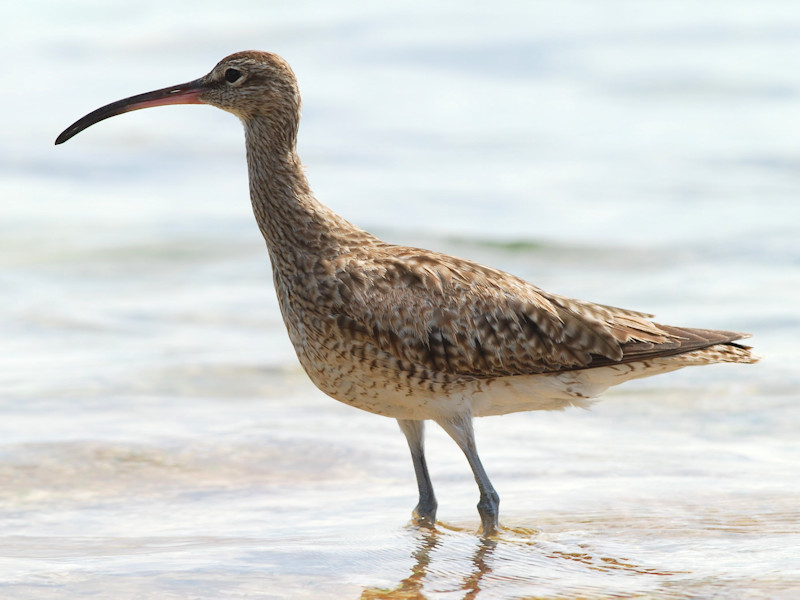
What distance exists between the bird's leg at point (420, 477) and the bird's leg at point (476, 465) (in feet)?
1.26

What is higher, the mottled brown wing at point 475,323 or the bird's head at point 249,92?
the bird's head at point 249,92

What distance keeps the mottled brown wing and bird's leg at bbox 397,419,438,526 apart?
0.73m

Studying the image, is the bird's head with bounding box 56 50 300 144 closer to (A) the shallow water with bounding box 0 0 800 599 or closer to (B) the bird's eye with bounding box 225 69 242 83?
(B) the bird's eye with bounding box 225 69 242 83

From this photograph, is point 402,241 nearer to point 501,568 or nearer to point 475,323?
point 475,323

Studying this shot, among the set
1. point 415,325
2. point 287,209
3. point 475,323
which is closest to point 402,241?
point 287,209

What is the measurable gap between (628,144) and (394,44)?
6642mm

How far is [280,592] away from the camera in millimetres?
6730

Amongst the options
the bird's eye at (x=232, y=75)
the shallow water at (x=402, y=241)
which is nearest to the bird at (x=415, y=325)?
the bird's eye at (x=232, y=75)

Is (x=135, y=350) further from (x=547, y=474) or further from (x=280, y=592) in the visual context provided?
(x=280, y=592)

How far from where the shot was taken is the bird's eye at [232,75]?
800cm

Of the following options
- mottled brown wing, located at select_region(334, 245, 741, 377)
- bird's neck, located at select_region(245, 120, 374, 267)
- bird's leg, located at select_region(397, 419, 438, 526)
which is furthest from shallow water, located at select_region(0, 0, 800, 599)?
bird's neck, located at select_region(245, 120, 374, 267)

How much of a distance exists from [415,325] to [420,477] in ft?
3.64

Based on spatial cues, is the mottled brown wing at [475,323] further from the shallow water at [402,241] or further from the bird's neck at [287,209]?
the shallow water at [402,241]

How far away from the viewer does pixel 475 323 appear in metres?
7.68
